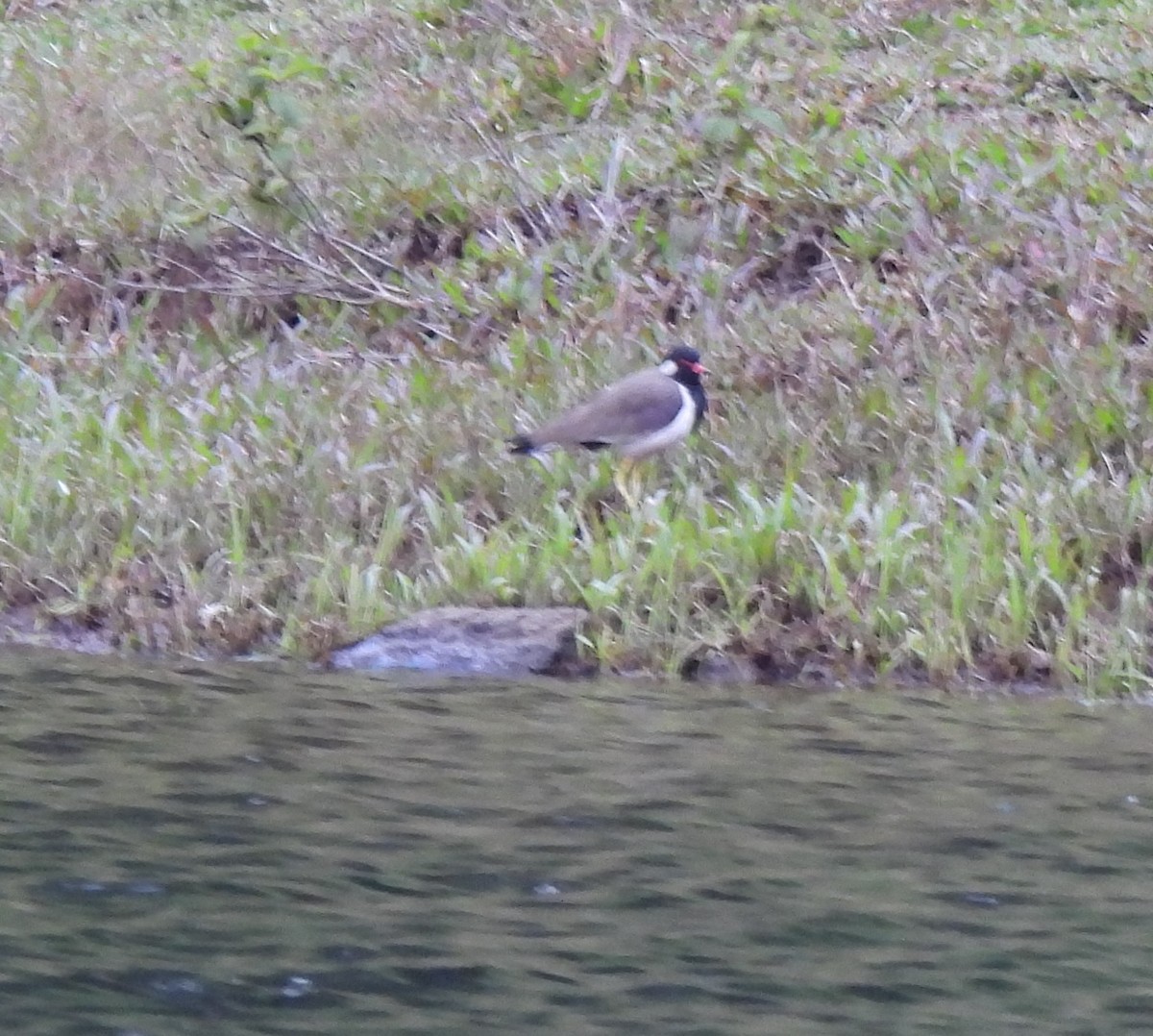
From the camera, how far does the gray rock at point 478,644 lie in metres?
8.84

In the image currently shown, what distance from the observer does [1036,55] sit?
14.8 metres

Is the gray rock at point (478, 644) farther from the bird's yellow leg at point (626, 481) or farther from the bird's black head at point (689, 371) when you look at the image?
the bird's black head at point (689, 371)

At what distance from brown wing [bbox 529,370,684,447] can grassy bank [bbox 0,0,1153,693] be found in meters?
0.29

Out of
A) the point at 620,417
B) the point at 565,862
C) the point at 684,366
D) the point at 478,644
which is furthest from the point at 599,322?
the point at 565,862

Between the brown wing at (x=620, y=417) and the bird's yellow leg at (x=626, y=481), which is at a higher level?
the brown wing at (x=620, y=417)

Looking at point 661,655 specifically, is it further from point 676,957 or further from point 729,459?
point 676,957

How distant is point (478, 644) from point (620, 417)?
1.66 meters

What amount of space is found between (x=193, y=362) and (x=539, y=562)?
3.70 m

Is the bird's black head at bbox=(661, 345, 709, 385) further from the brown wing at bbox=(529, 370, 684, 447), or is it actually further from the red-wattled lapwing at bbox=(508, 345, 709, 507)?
the brown wing at bbox=(529, 370, 684, 447)

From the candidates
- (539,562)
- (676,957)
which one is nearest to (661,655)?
(539,562)

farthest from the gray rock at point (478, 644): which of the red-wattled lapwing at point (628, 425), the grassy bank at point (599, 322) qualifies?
the red-wattled lapwing at point (628, 425)

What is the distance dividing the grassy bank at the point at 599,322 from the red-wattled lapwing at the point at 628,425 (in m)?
0.21

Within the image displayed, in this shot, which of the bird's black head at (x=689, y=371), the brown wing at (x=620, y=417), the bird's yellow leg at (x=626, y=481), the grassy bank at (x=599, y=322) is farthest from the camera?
the bird's black head at (x=689, y=371)

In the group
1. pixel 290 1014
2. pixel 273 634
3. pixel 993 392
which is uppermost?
pixel 290 1014
